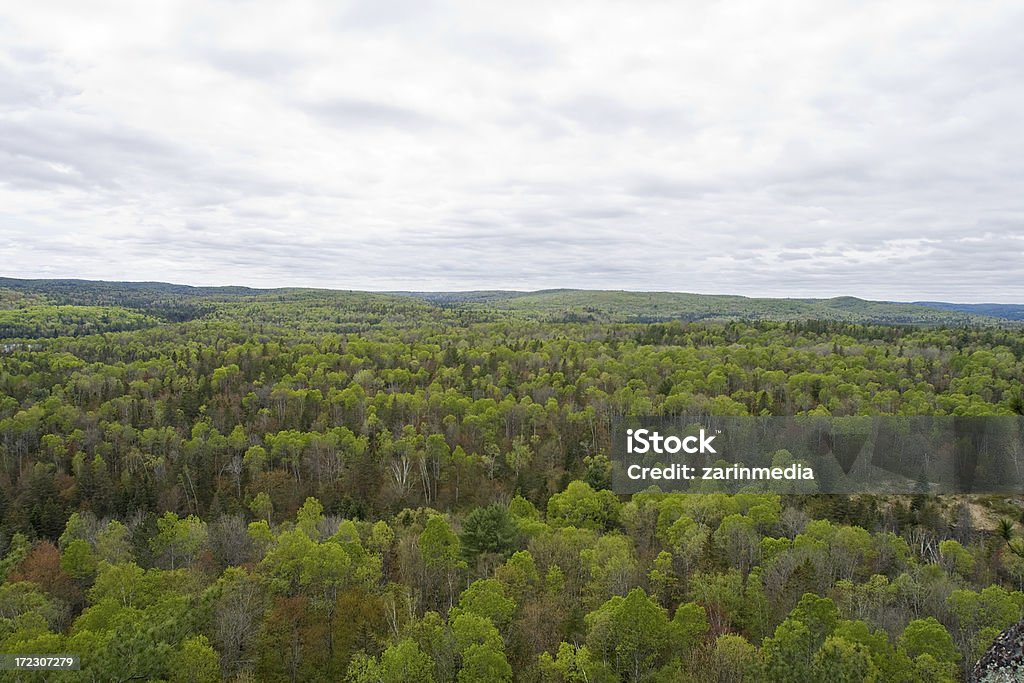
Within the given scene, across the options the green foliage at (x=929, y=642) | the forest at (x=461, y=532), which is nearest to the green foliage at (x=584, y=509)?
the forest at (x=461, y=532)

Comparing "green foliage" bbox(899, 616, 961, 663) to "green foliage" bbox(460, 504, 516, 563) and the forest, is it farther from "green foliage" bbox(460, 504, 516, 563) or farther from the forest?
"green foliage" bbox(460, 504, 516, 563)

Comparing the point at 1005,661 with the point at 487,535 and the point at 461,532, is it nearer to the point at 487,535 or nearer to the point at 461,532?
the point at 487,535

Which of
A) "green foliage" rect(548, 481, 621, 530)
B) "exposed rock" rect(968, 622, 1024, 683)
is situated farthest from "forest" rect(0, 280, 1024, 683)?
"exposed rock" rect(968, 622, 1024, 683)

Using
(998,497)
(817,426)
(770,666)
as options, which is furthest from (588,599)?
(998,497)

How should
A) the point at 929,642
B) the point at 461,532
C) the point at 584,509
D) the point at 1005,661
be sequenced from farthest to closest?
1. the point at 584,509
2. the point at 461,532
3. the point at 929,642
4. the point at 1005,661

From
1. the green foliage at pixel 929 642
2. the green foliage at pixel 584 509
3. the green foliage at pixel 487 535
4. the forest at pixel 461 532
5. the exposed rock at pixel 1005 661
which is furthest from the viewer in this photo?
the green foliage at pixel 584 509

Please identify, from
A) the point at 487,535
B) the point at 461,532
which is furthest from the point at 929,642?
the point at 461,532

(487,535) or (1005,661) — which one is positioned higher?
(1005,661)

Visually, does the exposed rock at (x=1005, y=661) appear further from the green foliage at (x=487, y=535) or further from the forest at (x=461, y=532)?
the green foliage at (x=487, y=535)

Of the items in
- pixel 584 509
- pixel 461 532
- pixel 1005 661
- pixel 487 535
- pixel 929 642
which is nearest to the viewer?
pixel 1005 661
